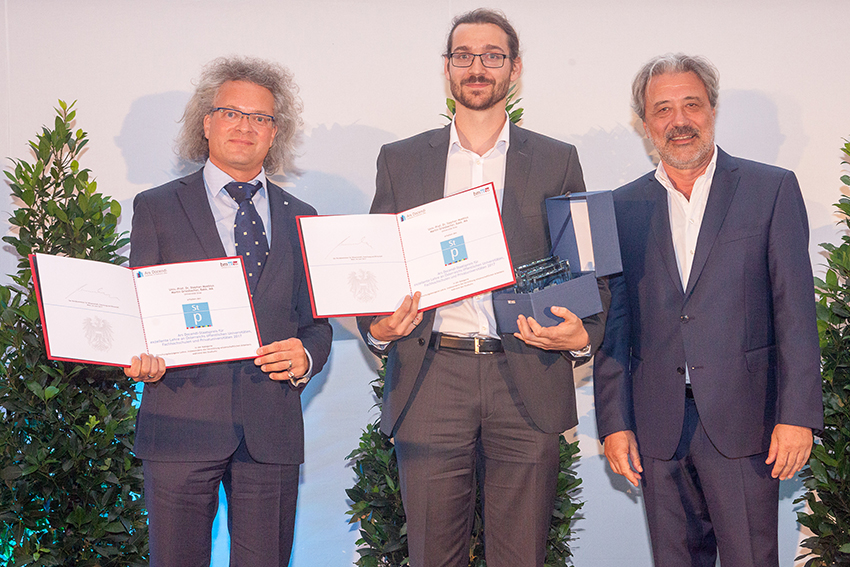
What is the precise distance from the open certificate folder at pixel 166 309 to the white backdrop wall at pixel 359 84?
1568 millimetres

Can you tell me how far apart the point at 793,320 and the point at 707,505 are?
0.66 meters

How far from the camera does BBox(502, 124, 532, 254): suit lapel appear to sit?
222 centimetres

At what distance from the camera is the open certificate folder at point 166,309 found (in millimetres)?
2064

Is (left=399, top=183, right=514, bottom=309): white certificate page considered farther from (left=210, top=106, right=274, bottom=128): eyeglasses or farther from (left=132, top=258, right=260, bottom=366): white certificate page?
(left=210, top=106, right=274, bottom=128): eyeglasses

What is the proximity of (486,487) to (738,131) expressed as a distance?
258 cm

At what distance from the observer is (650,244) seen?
241 centimetres

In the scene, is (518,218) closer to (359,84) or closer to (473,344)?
(473,344)

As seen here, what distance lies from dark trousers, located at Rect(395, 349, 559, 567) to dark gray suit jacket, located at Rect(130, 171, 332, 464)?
438 millimetres

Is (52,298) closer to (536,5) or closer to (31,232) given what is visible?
(31,232)

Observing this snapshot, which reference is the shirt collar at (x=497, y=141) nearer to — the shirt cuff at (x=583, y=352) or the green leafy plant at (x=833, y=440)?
the shirt cuff at (x=583, y=352)

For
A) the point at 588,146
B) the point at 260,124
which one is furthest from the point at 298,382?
the point at 588,146

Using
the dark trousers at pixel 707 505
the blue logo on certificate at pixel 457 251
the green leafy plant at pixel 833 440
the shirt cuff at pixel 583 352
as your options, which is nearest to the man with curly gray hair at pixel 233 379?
the blue logo on certificate at pixel 457 251

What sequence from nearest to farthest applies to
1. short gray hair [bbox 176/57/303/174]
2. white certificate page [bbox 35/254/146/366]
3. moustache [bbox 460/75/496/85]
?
white certificate page [bbox 35/254/146/366] → moustache [bbox 460/75/496/85] → short gray hair [bbox 176/57/303/174]

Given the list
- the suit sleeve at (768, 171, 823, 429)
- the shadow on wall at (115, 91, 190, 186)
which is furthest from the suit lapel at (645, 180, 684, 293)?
the shadow on wall at (115, 91, 190, 186)
